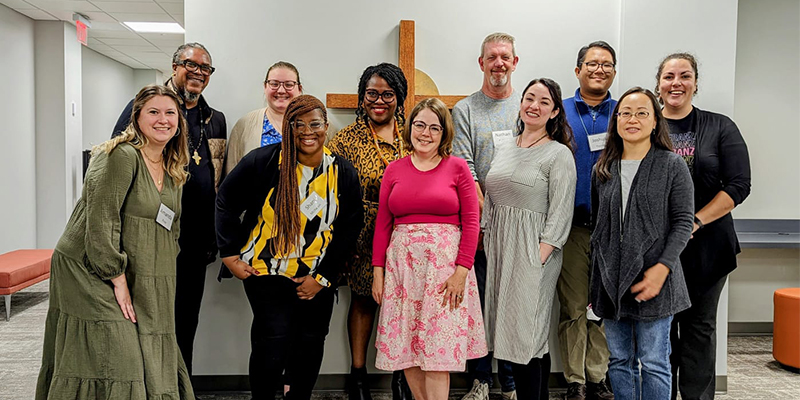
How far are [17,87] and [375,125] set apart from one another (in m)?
5.67

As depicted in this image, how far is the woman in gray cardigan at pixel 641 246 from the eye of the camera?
211 cm

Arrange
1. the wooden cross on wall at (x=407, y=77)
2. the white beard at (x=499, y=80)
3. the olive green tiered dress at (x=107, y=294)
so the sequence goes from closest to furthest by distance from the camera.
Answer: the olive green tiered dress at (x=107, y=294) → the white beard at (x=499, y=80) → the wooden cross on wall at (x=407, y=77)

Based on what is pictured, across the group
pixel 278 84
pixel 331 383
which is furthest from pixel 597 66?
pixel 331 383

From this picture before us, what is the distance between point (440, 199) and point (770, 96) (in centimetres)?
334

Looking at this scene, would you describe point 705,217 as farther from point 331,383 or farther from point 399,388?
point 331,383

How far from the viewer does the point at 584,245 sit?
9.14 feet

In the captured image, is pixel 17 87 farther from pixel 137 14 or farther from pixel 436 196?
pixel 436 196

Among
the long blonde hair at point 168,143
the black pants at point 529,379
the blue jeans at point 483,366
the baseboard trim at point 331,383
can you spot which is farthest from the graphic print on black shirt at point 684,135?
the long blonde hair at point 168,143

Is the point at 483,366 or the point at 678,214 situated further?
the point at 483,366

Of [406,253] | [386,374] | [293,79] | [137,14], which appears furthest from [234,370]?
[137,14]

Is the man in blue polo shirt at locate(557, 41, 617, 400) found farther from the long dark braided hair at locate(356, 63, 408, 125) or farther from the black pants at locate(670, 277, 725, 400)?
the long dark braided hair at locate(356, 63, 408, 125)

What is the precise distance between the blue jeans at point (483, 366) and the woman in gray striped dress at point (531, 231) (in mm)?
282

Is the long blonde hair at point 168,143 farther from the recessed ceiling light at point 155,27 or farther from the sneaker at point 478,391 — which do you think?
the recessed ceiling light at point 155,27

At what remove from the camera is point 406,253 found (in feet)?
7.63
